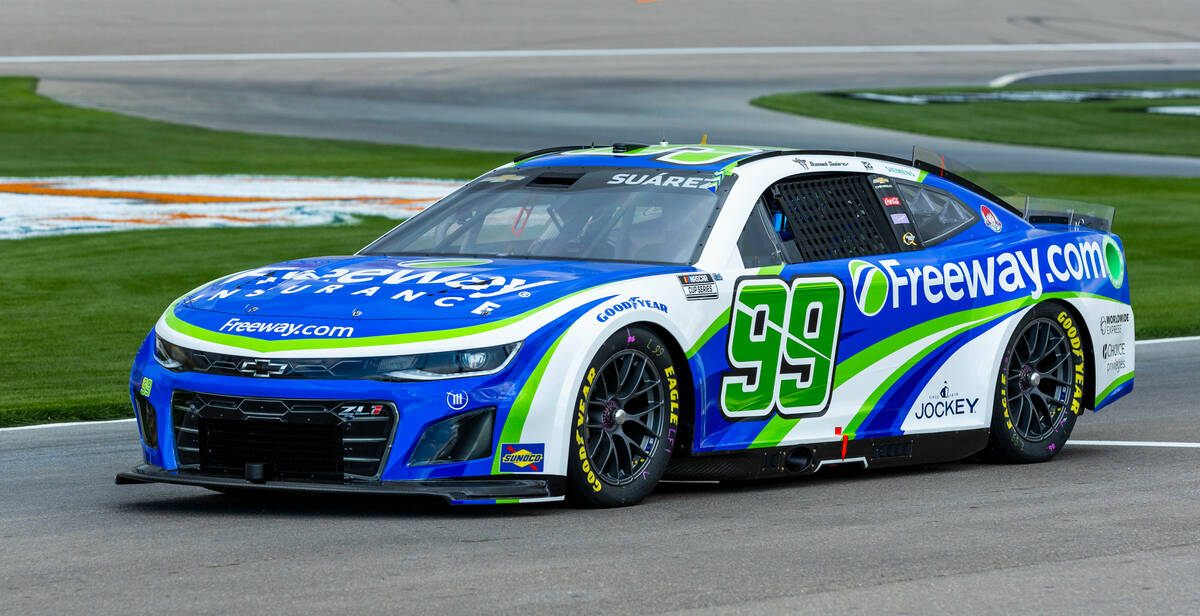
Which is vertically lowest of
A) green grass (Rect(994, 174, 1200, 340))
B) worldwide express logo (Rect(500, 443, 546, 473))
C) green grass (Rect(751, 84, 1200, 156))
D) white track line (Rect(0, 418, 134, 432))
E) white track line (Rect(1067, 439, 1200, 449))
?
green grass (Rect(751, 84, 1200, 156))

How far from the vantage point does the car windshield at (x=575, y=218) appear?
25.0ft

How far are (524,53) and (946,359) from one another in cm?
4276

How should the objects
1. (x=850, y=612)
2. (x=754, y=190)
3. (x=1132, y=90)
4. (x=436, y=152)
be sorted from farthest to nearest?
(x=1132, y=90), (x=436, y=152), (x=754, y=190), (x=850, y=612)

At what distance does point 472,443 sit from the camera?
6590 mm

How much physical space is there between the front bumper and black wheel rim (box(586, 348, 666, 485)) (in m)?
0.27

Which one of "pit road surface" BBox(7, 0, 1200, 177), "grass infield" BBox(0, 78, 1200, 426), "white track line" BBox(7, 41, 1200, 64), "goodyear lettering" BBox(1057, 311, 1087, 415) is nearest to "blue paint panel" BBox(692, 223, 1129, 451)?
"goodyear lettering" BBox(1057, 311, 1087, 415)

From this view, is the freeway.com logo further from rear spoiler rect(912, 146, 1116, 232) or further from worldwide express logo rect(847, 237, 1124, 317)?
rear spoiler rect(912, 146, 1116, 232)

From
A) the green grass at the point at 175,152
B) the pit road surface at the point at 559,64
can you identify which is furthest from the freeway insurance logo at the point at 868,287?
the pit road surface at the point at 559,64

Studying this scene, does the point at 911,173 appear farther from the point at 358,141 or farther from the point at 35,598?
the point at 358,141

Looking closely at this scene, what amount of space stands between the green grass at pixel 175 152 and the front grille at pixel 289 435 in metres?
19.3

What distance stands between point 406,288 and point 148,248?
1192cm

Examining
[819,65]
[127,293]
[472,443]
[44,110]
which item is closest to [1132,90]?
[819,65]

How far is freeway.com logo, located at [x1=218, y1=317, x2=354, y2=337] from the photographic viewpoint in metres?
6.62

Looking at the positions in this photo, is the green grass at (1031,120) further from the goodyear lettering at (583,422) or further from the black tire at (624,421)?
the goodyear lettering at (583,422)
